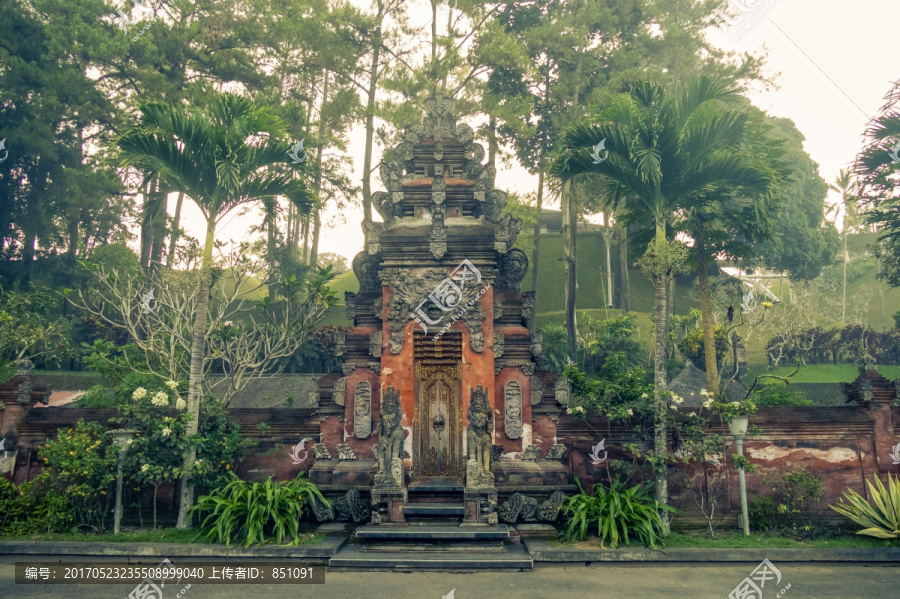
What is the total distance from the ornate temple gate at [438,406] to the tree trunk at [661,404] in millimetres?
3662

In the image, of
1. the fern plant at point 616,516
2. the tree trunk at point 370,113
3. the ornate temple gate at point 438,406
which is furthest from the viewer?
the tree trunk at point 370,113

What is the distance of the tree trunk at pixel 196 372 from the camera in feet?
34.6

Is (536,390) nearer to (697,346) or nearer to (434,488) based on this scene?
(434,488)

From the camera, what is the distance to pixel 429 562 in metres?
8.97

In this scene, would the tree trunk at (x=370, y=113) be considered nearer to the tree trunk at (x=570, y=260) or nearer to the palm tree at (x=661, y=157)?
the tree trunk at (x=570, y=260)

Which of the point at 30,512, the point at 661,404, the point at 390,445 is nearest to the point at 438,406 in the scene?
the point at 390,445

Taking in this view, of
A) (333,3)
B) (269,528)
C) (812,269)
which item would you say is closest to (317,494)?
(269,528)

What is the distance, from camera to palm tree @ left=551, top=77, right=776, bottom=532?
34.9 ft

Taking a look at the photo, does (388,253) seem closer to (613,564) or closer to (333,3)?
(613,564)

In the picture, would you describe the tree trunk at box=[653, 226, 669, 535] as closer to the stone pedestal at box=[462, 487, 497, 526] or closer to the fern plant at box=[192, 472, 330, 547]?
the stone pedestal at box=[462, 487, 497, 526]

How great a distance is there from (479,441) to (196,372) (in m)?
5.28

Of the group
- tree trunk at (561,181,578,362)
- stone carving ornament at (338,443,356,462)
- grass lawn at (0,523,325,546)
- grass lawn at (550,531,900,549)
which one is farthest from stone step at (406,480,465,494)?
tree trunk at (561,181,578,362)

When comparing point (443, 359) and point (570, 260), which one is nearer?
point (443, 359)

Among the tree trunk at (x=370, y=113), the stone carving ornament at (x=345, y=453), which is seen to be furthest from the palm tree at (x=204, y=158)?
the tree trunk at (x=370, y=113)
